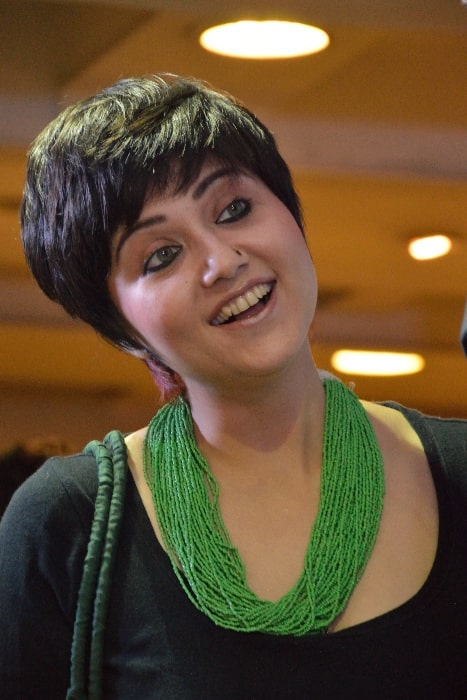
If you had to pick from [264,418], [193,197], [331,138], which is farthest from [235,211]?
[331,138]

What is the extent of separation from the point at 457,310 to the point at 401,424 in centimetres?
291

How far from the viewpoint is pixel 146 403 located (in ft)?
13.1

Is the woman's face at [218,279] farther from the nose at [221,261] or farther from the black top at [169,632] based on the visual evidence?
the black top at [169,632]

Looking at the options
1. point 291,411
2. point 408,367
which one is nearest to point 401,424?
point 291,411

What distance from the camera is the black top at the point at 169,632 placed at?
3.51ft

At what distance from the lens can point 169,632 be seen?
110 cm

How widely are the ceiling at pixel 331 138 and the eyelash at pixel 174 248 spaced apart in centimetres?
108

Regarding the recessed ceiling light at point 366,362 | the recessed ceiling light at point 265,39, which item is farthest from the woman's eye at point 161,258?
the recessed ceiling light at point 366,362

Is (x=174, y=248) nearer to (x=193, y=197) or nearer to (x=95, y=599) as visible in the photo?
(x=193, y=197)

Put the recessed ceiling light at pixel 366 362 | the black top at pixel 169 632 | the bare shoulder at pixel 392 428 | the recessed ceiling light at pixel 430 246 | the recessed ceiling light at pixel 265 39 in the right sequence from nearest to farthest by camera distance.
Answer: the black top at pixel 169 632 → the bare shoulder at pixel 392 428 → the recessed ceiling light at pixel 265 39 → the recessed ceiling light at pixel 430 246 → the recessed ceiling light at pixel 366 362

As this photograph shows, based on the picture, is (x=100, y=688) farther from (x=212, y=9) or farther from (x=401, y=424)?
(x=212, y=9)

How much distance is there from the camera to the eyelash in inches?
43.9

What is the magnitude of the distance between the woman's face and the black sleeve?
0.62 feet

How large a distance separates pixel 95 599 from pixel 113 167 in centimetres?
40
